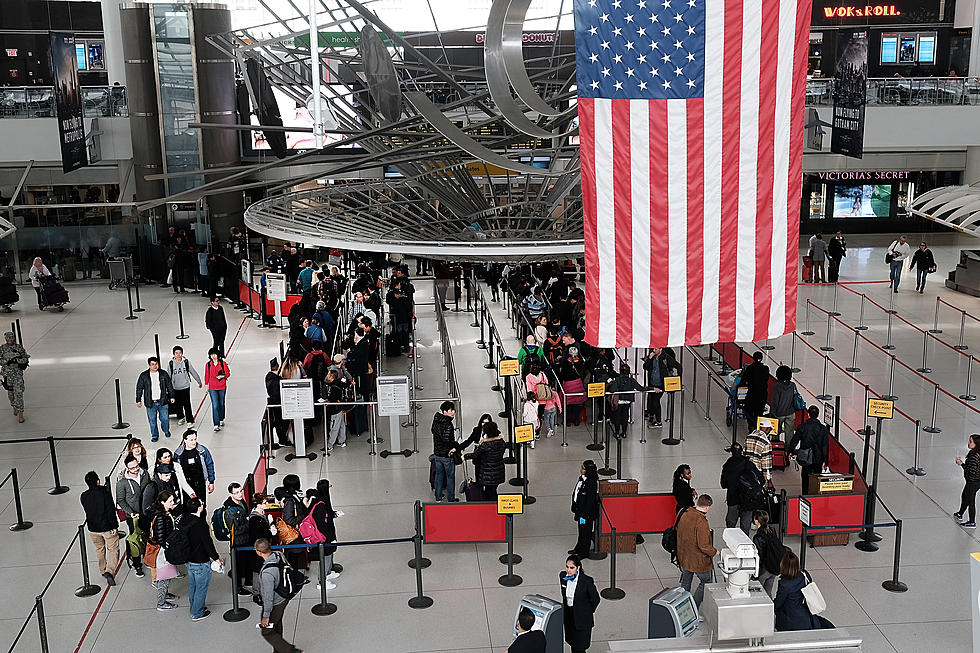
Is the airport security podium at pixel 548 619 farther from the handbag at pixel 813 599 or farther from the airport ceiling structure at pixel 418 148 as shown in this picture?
the airport ceiling structure at pixel 418 148

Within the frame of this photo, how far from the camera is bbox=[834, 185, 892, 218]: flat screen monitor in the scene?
3919 centimetres

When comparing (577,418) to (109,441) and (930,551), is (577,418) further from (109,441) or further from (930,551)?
(109,441)

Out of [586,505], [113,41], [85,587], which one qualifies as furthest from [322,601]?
[113,41]

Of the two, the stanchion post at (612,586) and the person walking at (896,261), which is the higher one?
the person walking at (896,261)

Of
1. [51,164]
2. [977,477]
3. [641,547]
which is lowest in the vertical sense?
[641,547]

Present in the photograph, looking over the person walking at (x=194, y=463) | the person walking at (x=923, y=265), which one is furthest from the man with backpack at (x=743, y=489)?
the person walking at (x=923, y=265)

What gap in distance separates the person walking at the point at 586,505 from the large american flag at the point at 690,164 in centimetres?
302

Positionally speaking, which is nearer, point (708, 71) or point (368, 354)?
point (708, 71)

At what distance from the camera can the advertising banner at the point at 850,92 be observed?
89.7ft

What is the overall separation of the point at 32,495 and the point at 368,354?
5.66 m

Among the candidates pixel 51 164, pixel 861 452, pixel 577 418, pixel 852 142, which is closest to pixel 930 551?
pixel 861 452

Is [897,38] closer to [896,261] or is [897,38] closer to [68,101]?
[896,261]

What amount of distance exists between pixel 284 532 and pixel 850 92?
Answer: 22.7 meters

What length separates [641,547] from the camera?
12609 mm
